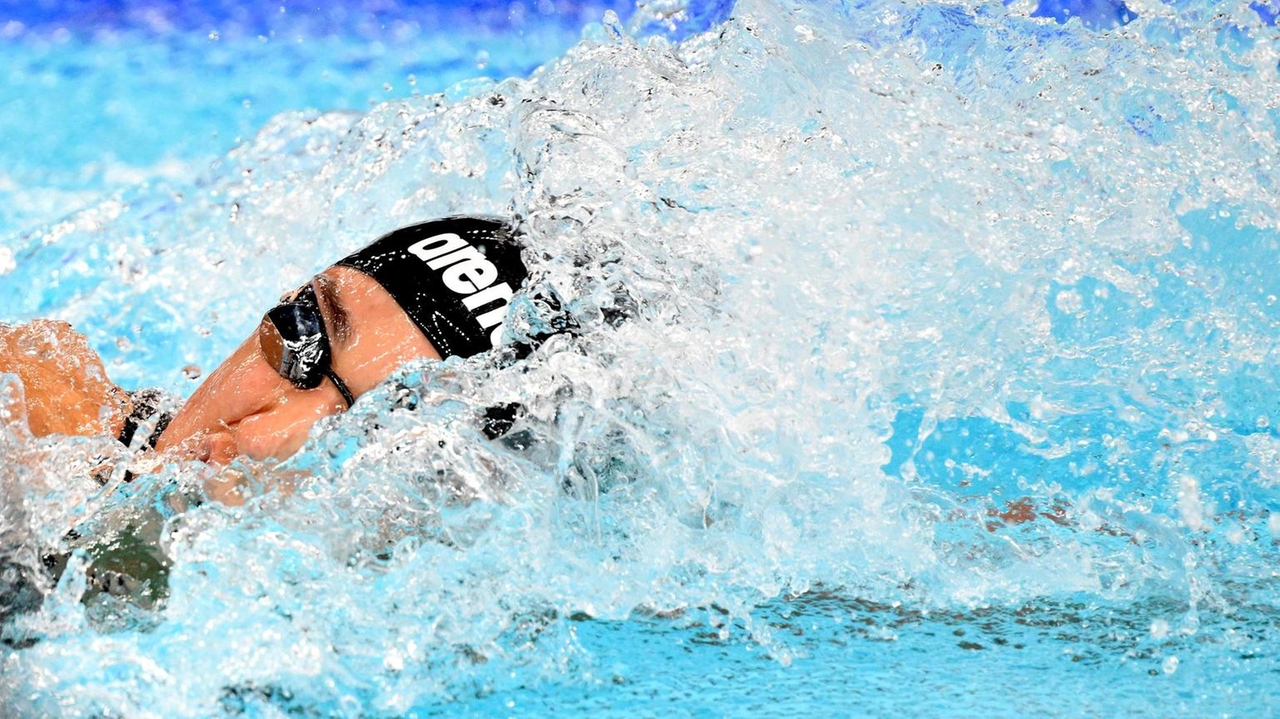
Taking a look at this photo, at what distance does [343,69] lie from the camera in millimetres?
3371

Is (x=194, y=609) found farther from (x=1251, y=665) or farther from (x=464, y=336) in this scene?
(x=1251, y=665)

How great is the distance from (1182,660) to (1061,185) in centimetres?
75

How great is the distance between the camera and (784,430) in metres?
1.41

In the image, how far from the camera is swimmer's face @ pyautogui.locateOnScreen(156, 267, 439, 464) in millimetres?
1401

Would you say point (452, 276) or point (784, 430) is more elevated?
point (452, 276)

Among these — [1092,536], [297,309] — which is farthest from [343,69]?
[1092,536]

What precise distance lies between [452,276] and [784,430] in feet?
1.48

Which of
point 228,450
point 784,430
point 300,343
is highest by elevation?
point 300,343

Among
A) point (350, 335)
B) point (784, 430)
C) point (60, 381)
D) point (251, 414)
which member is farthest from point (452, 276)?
point (60, 381)

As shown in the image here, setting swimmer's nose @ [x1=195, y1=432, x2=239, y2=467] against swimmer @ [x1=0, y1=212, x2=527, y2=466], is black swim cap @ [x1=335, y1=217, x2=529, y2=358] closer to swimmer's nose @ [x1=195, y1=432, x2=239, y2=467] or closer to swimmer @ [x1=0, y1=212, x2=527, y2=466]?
swimmer @ [x1=0, y1=212, x2=527, y2=466]

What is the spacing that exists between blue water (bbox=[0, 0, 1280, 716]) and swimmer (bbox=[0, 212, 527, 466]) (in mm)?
55

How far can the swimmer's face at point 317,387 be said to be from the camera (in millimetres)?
1401

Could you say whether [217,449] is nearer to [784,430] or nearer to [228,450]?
[228,450]

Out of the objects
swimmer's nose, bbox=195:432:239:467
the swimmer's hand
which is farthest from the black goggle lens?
the swimmer's hand
